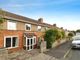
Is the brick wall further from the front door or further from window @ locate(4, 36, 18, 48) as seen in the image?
the front door

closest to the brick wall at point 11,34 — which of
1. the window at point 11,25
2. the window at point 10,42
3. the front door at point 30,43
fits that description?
the window at point 10,42

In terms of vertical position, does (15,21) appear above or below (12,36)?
above

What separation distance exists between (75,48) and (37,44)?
6.84 m

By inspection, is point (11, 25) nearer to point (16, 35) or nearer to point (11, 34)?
point (16, 35)

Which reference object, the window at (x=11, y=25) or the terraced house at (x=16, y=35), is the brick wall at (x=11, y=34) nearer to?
the terraced house at (x=16, y=35)

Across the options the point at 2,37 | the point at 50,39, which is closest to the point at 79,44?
the point at 50,39

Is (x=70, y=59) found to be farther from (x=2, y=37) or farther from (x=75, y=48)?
(x=75, y=48)

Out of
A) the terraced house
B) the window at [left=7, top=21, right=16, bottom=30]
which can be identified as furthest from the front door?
the window at [left=7, top=21, right=16, bottom=30]

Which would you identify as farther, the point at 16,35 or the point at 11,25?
the point at 11,25

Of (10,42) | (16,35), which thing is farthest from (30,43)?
(10,42)

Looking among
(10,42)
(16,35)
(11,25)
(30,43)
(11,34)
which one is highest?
(11,25)

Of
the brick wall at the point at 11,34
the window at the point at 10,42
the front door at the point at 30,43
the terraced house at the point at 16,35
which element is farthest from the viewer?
the front door at the point at 30,43

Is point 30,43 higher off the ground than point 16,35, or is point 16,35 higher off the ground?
point 16,35

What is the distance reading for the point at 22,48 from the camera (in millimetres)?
23375
